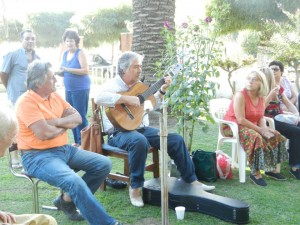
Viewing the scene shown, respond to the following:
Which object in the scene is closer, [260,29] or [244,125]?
[244,125]

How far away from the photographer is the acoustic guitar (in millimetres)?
4039

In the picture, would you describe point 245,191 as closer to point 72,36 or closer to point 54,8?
point 72,36

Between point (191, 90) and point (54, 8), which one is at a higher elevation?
point (54, 8)

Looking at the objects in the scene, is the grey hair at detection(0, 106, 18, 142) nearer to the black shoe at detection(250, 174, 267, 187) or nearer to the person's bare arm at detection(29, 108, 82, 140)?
the person's bare arm at detection(29, 108, 82, 140)

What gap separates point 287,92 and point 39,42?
65.4ft

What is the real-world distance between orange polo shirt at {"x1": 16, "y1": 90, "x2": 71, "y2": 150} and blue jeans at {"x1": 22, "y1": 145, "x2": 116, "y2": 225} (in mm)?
52

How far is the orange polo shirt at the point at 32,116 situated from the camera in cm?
335

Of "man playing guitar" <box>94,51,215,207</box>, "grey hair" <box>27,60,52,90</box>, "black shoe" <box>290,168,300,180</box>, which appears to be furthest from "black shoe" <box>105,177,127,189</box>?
"black shoe" <box>290,168,300,180</box>

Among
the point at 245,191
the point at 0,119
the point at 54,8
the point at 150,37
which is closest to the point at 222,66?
the point at 150,37

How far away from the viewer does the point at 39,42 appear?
23.8 meters

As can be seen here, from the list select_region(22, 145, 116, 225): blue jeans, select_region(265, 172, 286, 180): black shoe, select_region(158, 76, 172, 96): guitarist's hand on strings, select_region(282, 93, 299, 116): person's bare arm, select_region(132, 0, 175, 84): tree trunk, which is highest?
select_region(132, 0, 175, 84): tree trunk

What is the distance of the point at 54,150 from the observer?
3.48 metres

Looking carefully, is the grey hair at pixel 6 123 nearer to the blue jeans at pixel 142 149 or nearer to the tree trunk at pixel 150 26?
the blue jeans at pixel 142 149

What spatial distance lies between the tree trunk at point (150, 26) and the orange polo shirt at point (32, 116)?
3.73 metres
